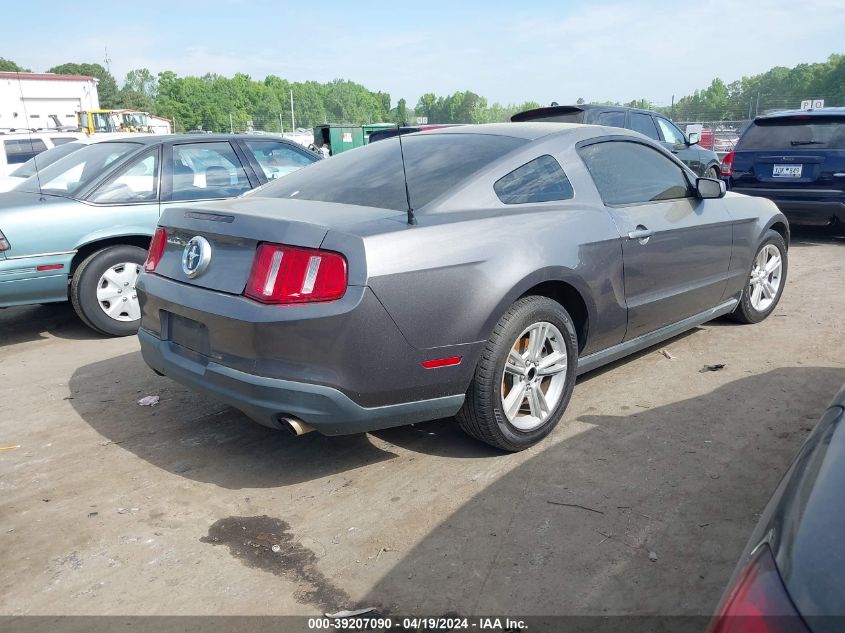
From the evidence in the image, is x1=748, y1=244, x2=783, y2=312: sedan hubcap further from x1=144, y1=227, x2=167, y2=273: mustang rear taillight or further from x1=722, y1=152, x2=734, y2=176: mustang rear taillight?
x1=144, y1=227, x2=167, y2=273: mustang rear taillight

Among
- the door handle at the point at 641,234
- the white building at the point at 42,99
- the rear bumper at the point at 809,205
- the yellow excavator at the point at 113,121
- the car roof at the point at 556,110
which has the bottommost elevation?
the rear bumper at the point at 809,205

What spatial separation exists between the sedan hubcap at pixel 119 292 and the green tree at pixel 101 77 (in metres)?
123

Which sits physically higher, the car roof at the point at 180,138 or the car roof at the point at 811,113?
the car roof at the point at 811,113

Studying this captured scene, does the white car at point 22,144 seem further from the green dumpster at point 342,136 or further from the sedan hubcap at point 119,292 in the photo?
the green dumpster at point 342,136

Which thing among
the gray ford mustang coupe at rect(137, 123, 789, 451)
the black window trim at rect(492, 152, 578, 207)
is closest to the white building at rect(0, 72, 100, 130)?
the gray ford mustang coupe at rect(137, 123, 789, 451)

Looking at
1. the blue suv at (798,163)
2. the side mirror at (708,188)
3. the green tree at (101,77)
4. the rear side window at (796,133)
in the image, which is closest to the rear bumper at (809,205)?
the blue suv at (798,163)

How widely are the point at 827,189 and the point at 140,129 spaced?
91.0 feet

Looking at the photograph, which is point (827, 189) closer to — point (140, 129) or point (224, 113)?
point (140, 129)

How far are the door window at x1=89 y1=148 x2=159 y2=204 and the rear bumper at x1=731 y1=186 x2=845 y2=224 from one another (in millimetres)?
7091

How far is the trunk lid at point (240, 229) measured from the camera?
301 cm

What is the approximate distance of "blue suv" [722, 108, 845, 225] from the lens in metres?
8.38

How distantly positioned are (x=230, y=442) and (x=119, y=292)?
8.67 feet

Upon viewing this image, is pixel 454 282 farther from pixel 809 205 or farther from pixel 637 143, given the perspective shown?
pixel 809 205

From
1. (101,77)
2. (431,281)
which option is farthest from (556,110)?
(101,77)
